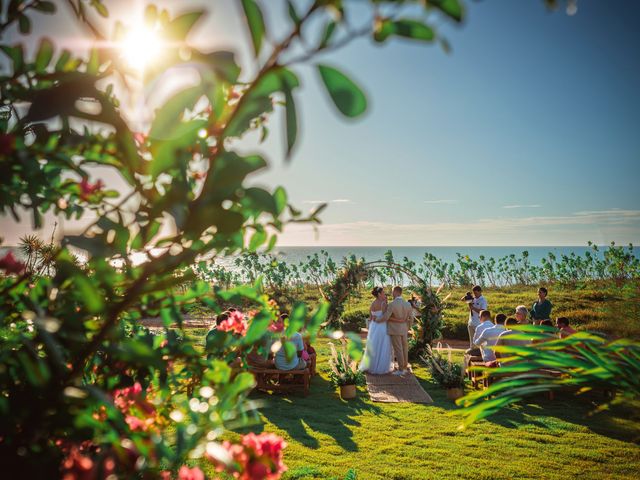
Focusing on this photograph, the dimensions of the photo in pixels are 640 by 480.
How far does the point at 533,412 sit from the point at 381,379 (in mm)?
3059

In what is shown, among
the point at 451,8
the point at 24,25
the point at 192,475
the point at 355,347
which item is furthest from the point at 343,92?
the point at 24,25

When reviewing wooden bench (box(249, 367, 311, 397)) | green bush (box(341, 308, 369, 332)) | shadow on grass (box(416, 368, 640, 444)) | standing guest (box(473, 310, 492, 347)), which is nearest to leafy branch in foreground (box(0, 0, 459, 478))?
shadow on grass (box(416, 368, 640, 444))

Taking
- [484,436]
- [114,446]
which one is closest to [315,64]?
[114,446]

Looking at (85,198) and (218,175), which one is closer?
(218,175)

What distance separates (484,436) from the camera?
5.69 meters

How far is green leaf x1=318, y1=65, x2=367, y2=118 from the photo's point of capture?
518mm

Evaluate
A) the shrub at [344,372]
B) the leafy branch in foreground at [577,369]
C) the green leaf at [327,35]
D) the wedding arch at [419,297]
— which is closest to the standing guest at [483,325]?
the wedding arch at [419,297]

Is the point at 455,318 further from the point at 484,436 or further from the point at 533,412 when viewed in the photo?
the point at 484,436

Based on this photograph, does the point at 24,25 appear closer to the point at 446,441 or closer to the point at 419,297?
the point at 446,441

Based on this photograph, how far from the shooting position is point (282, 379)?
25.9 feet

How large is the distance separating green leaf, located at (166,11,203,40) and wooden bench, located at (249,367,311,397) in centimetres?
730

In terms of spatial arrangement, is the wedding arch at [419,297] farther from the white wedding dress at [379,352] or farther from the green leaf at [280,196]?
the green leaf at [280,196]

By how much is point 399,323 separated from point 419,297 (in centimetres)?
197

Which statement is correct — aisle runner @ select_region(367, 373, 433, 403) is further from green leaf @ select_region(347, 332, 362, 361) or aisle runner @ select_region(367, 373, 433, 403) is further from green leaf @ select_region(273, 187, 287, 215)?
green leaf @ select_region(273, 187, 287, 215)
